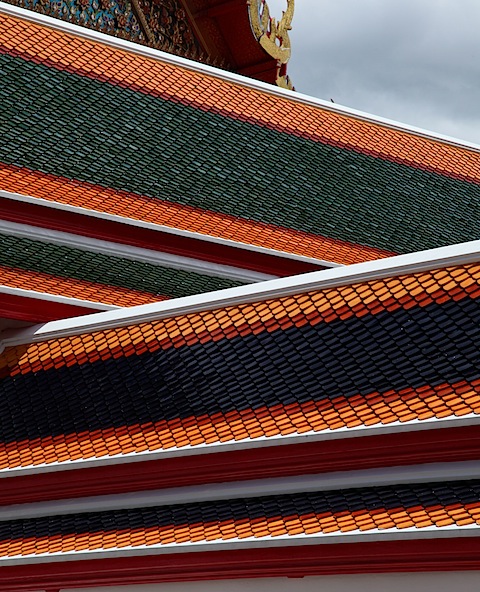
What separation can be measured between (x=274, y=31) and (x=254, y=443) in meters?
8.64

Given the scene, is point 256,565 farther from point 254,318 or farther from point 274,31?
point 274,31

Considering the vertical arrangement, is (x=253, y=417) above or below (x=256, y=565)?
above

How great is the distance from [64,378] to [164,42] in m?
6.77

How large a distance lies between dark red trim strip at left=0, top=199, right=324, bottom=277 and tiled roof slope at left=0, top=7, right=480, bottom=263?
0.42 feet

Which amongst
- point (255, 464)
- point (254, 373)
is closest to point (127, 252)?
point (254, 373)

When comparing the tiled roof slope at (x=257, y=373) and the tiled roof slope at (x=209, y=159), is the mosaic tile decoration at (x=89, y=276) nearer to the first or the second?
the tiled roof slope at (x=209, y=159)

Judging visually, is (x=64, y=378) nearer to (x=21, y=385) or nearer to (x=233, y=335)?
(x=21, y=385)

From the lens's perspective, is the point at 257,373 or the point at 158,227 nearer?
the point at 257,373

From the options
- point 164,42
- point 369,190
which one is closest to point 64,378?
point 369,190

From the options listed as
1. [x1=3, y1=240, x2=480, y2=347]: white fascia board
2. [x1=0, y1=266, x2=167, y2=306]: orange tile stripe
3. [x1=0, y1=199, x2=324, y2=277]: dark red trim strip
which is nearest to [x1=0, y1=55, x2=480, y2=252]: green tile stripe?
[x1=0, y1=199, x2=324, y2=277]: dark red trim strip

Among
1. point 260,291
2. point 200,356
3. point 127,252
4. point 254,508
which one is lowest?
point 127,252

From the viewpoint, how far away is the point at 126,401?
6.32m

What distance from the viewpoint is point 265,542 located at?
5.18 meters

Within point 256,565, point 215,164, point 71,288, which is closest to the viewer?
point 256,565
